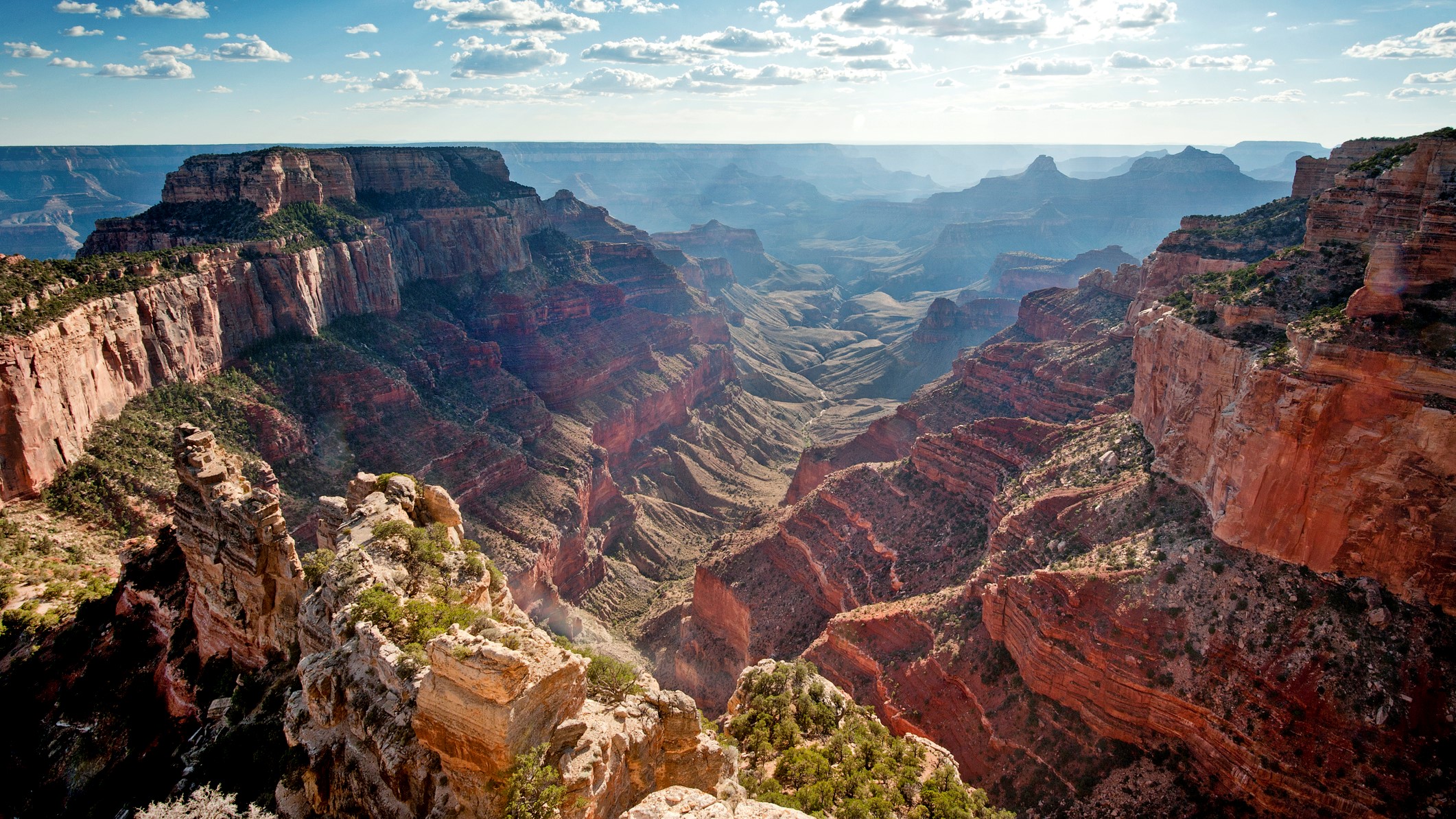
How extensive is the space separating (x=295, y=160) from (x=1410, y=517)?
290 feet

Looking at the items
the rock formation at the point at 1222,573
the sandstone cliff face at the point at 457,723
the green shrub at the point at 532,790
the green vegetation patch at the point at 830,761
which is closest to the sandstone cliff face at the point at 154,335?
the sandstone cliff face at the point at 457,723

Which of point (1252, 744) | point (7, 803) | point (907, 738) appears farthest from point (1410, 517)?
point (7, 803)

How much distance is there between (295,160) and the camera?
73250 mm

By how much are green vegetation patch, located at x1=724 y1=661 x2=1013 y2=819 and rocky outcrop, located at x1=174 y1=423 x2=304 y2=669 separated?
18.1m

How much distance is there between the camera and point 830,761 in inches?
1160

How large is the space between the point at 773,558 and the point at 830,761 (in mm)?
27201

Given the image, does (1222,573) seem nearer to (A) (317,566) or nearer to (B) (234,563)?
(A) (317,566)

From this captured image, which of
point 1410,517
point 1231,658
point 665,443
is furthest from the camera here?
point 665,443

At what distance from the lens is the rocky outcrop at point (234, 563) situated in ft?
86.0

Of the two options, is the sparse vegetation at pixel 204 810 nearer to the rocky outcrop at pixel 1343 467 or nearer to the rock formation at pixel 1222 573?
the rock formation at pixel 1222 573

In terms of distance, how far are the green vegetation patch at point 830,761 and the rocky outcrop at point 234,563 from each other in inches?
714

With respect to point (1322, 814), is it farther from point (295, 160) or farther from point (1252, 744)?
point (295, 160)

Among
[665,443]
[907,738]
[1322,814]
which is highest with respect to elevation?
[1322,814]

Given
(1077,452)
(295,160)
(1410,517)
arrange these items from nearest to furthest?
(1410,517), (1077,452), (295,160)
